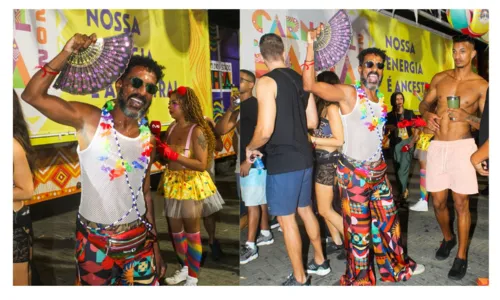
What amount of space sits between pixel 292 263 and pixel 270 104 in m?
1.30

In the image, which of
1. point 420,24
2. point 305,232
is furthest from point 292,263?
point 420,24

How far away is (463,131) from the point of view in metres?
3.76

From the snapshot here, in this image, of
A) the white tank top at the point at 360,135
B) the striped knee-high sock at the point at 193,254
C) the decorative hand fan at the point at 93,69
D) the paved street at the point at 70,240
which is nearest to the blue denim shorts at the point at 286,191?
the paved street at the point at 70,240

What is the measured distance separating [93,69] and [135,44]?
0.40 metres

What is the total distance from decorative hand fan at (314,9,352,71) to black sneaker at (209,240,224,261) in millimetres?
1708

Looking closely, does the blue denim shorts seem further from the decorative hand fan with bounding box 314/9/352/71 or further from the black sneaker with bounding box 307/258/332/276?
the decorative hand fan with bounding box 314/9/352/71

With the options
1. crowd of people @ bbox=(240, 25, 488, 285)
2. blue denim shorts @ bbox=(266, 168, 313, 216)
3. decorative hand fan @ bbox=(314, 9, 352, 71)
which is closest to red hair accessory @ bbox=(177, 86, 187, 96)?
crowd of people @ bbox=(240, 25, 488, 285)

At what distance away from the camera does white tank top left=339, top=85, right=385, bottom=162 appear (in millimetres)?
3539

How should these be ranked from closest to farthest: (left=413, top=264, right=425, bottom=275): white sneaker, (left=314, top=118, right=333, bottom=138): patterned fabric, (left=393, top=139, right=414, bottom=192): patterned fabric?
1. (left=314, top=118, right=333, bottom=138): patterned fabric
2. (left=413, top=264, right=425, bottom=275): white sneaker
3. (left=393, top=139, right=414, bottom=192): patterned fabric

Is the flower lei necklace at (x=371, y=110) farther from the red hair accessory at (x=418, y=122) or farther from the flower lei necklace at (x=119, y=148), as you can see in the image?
the flower lei necklace at (x=119, y=148)

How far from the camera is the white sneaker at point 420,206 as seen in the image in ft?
15.1

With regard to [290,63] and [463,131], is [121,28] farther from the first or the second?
[463,131]

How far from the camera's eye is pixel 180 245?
142 inches

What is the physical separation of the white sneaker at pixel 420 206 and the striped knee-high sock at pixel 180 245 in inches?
96.8
